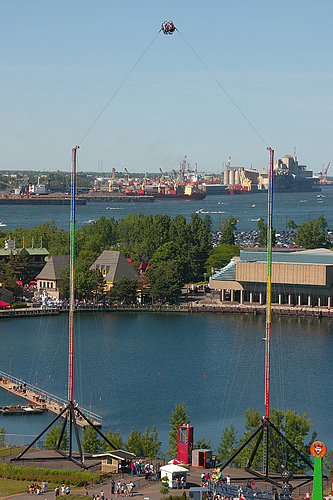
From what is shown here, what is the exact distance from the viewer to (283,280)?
260ft

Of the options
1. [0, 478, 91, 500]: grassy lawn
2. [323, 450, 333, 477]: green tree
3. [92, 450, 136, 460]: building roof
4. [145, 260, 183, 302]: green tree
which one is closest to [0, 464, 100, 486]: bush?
[0, 478, 91, 500]: grassy lawn

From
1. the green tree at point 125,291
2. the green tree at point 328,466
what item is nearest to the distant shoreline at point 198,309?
the green tree at point 125,291

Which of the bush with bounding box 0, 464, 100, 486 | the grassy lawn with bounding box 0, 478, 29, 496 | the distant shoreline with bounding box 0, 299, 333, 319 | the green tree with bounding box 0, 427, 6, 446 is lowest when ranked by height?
the distant shoreline with bounding box 0, 299, 333, 319

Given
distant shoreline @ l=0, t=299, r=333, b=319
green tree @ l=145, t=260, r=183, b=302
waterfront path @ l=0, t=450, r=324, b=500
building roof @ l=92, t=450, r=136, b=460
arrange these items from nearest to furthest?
waterfront path @ l=0, t=450, r=324, b=500 → building roof @ l=92, t=450, r=136, b=460 → distant shoreline @ l=0, t=299, r=333, b=319 → green tree @ l=145, t=260, r=183, b=302

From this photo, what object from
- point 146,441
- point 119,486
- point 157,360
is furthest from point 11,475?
point 157,360

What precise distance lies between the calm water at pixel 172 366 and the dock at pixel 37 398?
0.53m

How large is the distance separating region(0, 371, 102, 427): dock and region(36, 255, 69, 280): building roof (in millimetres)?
31028

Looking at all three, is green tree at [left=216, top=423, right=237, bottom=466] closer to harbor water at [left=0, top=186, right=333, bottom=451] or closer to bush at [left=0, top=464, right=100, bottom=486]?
harbor water at [left=0, top=186, right=333, bottom=451]

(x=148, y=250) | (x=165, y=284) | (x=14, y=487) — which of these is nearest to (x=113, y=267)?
(x=165, y=284)

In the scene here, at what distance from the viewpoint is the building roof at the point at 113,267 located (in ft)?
277

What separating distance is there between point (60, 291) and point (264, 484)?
54642mm

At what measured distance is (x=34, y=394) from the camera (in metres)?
48.8

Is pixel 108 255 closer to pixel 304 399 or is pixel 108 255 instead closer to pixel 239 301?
pixel 239 301

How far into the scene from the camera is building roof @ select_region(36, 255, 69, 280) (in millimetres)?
84375
